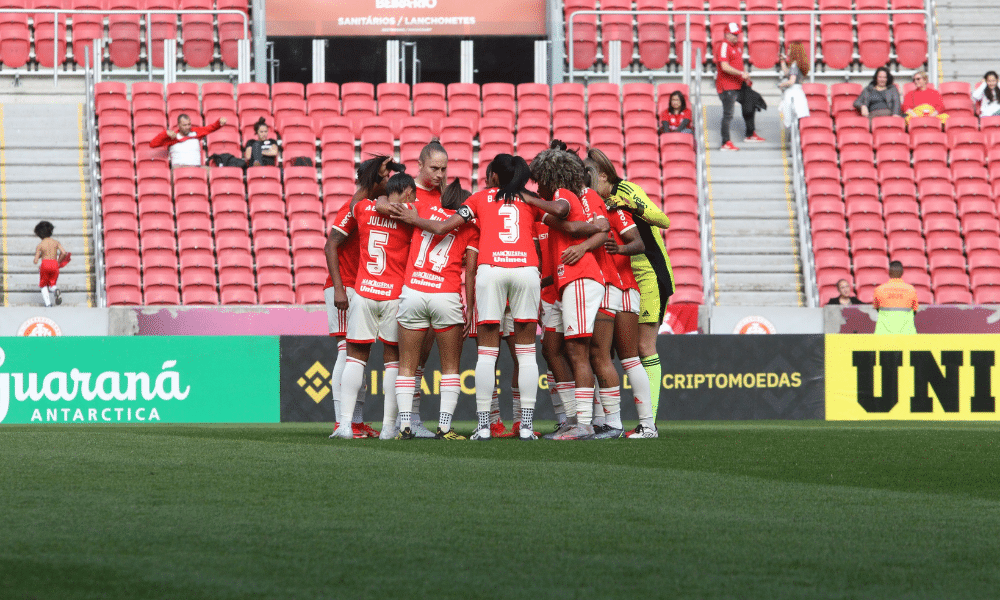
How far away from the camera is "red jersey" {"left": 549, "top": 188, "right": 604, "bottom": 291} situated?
784 centimetres

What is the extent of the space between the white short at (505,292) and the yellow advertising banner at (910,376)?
6.31 metres

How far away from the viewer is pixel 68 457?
6.27 meters

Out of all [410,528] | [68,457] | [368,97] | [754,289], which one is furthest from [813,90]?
[410,528]

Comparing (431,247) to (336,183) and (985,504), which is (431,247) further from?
(336,183)

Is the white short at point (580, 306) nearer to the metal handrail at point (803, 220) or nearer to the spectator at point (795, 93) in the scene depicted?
the metal handrail at point (803, 220)

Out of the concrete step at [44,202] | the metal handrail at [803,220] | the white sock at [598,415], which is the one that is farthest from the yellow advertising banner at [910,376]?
the concrete step at [44,202]

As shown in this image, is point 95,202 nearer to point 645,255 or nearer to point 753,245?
point 753,245

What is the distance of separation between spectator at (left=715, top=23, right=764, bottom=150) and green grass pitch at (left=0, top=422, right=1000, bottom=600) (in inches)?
469

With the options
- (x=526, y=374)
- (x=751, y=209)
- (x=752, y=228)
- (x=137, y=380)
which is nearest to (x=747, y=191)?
(x=751, y=209)

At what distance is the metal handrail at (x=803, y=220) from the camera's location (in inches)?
642

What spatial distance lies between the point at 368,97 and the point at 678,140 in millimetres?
4579

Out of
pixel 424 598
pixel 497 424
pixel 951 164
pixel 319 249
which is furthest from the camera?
pixel 951 164

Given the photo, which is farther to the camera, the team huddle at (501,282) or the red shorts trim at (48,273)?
the red shorts trim at (48,273)

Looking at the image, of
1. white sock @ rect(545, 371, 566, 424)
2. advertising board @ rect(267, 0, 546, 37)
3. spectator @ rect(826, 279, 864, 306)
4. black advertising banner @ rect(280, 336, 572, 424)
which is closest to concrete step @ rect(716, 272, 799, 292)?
spectator @ rect(826, 279, 864, 306)
